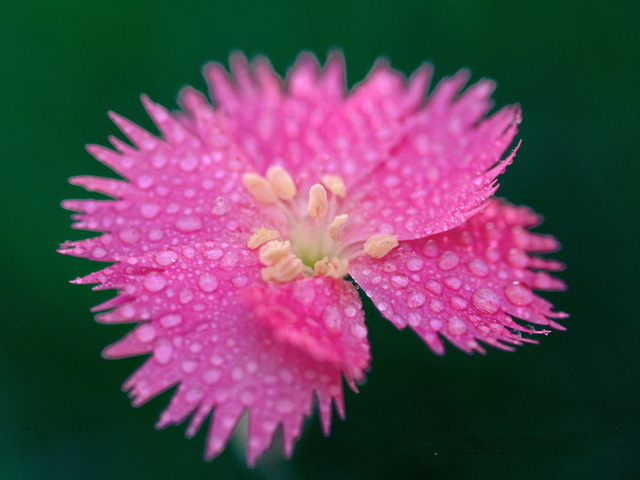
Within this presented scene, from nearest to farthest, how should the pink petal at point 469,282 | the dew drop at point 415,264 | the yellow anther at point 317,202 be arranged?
the pink petal at point 469,282 < the dew drop at point 415,264 < the yellow anther at point 317,202

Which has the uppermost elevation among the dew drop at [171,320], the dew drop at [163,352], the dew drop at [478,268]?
the dew drop at [171,320]

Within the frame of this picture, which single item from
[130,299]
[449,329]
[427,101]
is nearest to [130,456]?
[130,299]

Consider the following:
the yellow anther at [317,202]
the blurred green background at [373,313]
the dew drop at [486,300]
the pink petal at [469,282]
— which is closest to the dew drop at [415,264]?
the pink petal at [469,282]

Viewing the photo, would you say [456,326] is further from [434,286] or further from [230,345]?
[230,345]

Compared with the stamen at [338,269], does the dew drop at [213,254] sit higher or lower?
higher

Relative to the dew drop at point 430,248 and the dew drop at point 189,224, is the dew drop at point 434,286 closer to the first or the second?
the dew drop at point 430,248

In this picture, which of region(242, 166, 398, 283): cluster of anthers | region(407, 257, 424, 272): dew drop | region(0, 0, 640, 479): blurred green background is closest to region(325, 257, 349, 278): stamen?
region(242, 166, 398, 283): cluster of anthers

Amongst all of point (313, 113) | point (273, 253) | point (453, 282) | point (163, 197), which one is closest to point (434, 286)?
point (453, 282)

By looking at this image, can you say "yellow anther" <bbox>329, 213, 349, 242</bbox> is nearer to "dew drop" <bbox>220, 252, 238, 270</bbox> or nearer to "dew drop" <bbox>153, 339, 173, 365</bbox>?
"dew drop" <bbox>220, 252, 238, 270</bbox>
